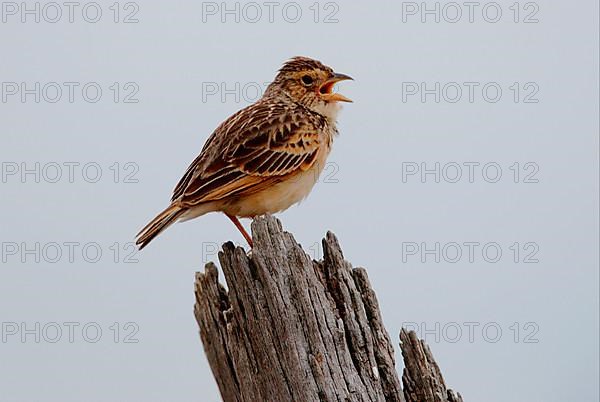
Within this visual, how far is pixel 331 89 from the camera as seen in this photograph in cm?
912

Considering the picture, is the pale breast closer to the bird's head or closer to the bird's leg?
the bird's leg

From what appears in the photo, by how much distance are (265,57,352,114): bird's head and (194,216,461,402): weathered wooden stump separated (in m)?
3.90

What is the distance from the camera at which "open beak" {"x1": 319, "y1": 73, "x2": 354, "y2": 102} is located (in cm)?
879

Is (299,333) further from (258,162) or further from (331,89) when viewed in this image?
(331,89)

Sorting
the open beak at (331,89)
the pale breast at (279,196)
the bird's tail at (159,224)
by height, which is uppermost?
the open beak at (331,89)

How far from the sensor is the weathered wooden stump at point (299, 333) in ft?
16.0

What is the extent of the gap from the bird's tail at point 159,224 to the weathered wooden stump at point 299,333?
1.54 metres

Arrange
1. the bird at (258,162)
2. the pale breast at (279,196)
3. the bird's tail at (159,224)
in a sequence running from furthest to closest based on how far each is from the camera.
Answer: the pale breast at (279,196) < the bird at (258,162) < the bird's tail at (159,224)

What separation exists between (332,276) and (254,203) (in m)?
2.60

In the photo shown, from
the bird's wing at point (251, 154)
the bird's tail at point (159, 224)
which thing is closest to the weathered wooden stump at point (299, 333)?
the bird's tail at point (159, 224)

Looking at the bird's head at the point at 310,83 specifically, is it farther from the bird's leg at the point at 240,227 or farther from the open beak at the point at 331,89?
the bird's leg at the point at 240,227

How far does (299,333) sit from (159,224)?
2.31 metres

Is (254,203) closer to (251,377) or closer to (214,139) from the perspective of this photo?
(214,139)

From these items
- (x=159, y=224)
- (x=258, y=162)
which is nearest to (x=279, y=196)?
(x=258, y=162)
